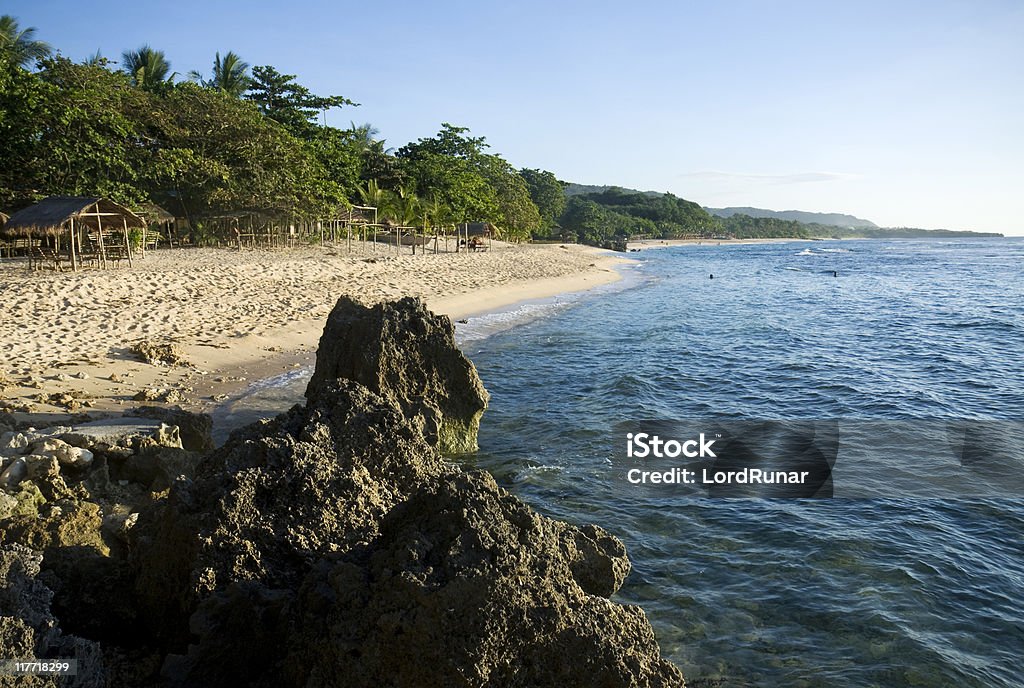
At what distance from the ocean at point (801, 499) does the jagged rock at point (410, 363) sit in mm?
659

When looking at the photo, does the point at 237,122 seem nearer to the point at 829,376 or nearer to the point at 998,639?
the point at 829,376

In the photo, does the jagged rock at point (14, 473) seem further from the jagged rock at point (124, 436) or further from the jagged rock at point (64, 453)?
the jagged rock at point (124, 436)

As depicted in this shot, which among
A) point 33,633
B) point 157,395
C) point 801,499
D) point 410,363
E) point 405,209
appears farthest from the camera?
point 405,209

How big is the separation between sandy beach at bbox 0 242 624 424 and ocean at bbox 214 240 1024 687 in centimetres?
175

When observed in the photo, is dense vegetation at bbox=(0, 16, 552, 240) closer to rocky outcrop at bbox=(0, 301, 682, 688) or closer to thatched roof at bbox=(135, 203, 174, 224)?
thatched roof at bbox=(135, 203, 174, 224)

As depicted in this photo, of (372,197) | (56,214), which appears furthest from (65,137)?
(372,197)

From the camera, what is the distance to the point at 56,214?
21031 millimetres

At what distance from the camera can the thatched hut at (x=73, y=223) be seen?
20828mm

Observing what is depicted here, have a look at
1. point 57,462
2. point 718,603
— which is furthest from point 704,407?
point 57,462

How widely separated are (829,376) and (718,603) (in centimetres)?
1110

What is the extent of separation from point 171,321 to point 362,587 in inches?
542

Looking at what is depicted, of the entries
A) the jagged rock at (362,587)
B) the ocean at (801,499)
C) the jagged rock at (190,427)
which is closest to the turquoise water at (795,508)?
the ocean at (801,499)

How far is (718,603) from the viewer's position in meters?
5.97

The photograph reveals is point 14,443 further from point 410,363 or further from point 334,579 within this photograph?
point 334,579
